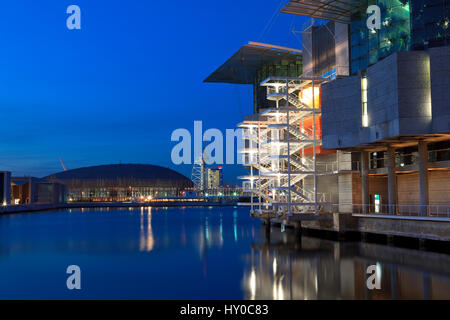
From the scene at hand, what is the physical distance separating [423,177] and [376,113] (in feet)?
20.3

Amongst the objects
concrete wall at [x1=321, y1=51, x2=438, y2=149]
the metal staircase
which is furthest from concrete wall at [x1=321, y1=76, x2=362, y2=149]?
the metal staircase

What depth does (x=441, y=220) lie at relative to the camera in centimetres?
3291

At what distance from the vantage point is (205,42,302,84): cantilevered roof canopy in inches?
2881

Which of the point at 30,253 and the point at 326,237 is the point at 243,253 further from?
the point at 30,253

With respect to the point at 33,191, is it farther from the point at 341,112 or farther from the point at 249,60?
the point at 341,112

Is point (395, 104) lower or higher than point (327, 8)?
lower

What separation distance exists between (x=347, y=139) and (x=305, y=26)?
24.7 m

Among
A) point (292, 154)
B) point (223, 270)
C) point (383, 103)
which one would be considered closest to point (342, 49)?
point (292, 154)

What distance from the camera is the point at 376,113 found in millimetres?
39688

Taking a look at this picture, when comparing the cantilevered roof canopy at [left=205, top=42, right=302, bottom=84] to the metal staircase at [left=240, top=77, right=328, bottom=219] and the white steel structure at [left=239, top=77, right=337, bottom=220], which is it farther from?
the white steel structure at [left=239, top=77, right=337, bottom=220]

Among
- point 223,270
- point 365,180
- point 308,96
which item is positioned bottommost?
point 223,270

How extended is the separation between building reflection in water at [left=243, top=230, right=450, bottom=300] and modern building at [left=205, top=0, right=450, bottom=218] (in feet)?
16.0
